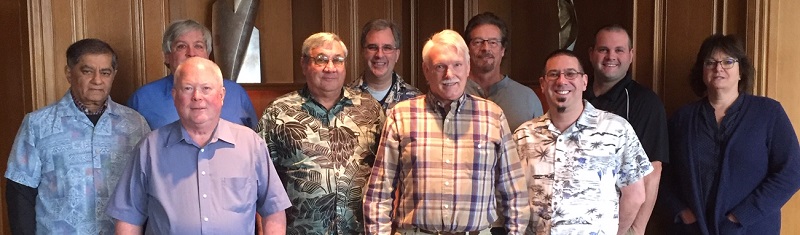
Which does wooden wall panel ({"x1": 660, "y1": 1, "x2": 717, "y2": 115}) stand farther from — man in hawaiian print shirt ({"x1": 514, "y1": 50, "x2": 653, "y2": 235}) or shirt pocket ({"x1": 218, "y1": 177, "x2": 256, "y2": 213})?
shirt pocket ({"x1": 218, "y1": 177, "x2": 256, "y2": 213})

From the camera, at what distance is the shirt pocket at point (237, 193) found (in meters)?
2.21

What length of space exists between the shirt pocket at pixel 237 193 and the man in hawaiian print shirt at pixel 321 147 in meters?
0.34

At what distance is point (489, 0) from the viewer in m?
4.58

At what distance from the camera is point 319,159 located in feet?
8.44

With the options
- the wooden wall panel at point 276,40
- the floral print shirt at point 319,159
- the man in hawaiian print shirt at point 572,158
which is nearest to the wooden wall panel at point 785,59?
the man in hawaiian print shirt at point 572,158

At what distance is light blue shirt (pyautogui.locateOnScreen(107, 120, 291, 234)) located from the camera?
2170 millimetres

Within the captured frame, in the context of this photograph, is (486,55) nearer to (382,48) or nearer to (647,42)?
(382,48)

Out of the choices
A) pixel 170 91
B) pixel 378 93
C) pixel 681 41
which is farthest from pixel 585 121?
pixel 170 91

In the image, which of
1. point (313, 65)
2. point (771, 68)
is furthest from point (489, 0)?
point (313, 65)

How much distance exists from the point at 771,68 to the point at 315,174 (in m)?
1.95

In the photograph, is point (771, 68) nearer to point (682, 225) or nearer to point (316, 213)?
point (682, 225)

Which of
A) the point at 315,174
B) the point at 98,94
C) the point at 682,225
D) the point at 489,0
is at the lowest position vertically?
the point at 682,225

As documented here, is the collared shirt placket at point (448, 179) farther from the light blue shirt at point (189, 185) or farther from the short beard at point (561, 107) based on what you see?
the light blue shirt at point (189, 185)

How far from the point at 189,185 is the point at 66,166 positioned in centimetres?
64
